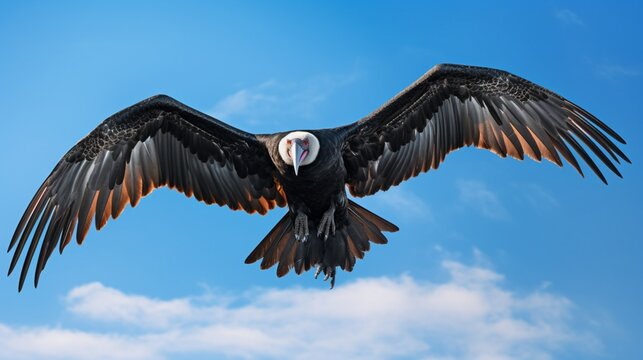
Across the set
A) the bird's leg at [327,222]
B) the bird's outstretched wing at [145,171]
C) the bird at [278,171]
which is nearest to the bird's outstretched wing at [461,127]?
the bird at [278,171]

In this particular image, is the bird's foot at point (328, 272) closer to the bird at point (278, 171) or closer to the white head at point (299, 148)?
the bird at point (278, 171)

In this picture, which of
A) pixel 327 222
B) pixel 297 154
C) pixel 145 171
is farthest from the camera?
pixel 145 171

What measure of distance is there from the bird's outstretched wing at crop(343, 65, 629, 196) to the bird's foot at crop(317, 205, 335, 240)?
2.00 feet

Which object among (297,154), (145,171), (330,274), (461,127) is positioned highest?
(461,127)

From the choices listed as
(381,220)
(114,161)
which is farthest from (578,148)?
(114,161)

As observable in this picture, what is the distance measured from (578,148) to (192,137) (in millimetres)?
4134

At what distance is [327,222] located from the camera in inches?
314

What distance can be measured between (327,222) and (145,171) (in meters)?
2.12

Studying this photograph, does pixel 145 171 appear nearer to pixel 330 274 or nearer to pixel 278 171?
pixel 278 171

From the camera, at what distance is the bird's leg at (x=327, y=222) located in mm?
7931

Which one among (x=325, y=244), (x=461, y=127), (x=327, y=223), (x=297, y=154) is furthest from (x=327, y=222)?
(x=461, y=127)

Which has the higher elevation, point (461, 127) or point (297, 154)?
point (461, 127)

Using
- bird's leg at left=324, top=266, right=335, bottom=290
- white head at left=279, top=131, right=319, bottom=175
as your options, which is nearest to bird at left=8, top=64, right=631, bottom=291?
bird's leg at left=324, top=266, right=335, bottom=290

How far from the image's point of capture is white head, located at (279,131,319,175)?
7.31 m
